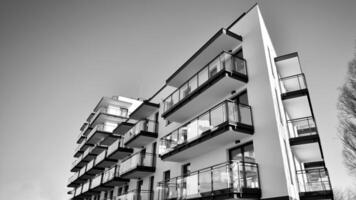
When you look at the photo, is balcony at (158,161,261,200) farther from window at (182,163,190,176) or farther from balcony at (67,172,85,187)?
balcony at (67,172,85,187)

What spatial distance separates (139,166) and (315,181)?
447 inches

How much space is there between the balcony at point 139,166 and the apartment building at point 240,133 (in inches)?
3.1

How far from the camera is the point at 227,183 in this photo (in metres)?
9.37

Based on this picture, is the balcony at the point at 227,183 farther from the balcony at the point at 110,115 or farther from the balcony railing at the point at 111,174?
the balcony at the point at 110,115

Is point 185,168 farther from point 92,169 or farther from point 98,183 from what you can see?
point 92,169

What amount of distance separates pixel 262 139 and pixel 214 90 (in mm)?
3899

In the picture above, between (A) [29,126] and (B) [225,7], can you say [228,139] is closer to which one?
(B) [225,7]

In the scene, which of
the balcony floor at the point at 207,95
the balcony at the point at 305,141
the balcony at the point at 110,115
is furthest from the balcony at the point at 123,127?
the balcony at the point at 305,141

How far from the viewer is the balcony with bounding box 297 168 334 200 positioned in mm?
9461

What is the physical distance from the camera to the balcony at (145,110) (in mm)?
20875

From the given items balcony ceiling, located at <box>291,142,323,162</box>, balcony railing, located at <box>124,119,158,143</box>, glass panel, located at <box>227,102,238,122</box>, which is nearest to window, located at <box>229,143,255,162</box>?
glass panel, located at <box>227,102,238,122</box>

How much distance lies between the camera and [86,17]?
15.2 metres

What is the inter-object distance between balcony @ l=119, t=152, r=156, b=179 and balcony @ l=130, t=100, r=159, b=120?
14.3 ft

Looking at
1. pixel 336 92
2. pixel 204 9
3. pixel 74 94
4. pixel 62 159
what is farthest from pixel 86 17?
pixel 62 159
